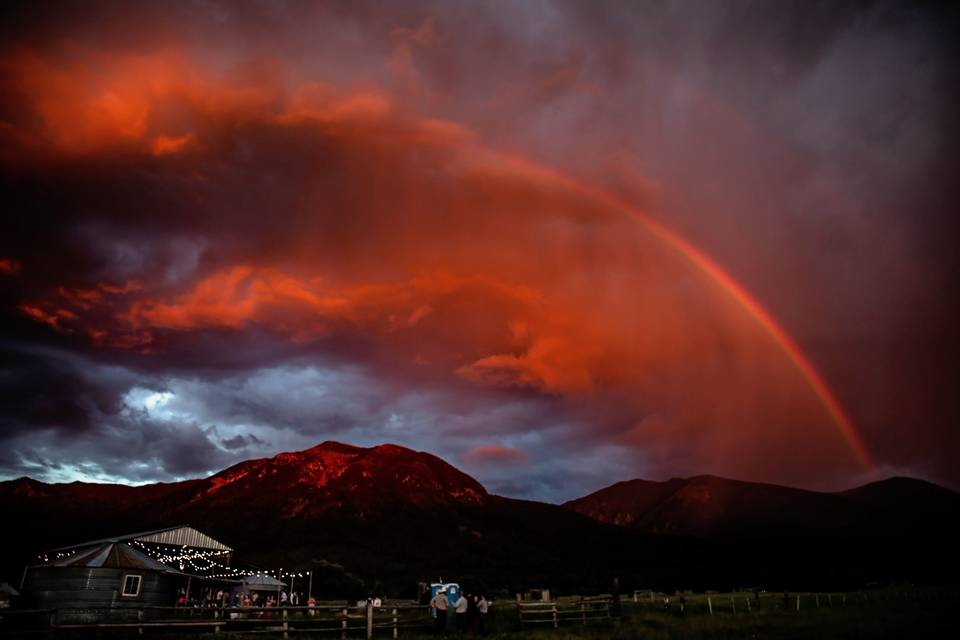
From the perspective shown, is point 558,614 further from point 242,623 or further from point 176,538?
point 176,538

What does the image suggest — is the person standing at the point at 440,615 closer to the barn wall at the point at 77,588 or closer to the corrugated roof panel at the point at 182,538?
the barn wall at the point at 77,588

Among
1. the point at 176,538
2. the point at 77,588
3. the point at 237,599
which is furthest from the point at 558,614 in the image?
the point at 176,538

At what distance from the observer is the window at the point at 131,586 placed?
4084 cm

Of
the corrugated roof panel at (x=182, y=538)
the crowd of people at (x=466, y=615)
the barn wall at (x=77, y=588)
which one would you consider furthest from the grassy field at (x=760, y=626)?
the corrugated roof panel at (x=182, y=538)

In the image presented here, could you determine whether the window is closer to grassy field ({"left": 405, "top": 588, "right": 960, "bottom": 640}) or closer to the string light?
the string light

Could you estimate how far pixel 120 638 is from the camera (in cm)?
2408

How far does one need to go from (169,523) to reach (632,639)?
209 m

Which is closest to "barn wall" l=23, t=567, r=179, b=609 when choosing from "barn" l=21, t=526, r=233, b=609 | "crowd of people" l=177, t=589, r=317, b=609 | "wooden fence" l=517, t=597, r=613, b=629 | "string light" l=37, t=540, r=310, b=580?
"barn" l=21, t=526, r=233, b=609

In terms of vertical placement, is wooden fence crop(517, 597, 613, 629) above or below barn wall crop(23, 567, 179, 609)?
below

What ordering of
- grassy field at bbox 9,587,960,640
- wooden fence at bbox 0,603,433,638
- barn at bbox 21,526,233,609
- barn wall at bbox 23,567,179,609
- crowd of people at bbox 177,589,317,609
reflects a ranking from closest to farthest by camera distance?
wooden fence at bbox 0,603,433,638, grassy field at bbox 9,587,960,640, barn wall at bbox 23,567,179,609, barn at bbox 21,526,233,609, crowd of people at bbox 177,589,317,609

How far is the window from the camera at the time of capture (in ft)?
134

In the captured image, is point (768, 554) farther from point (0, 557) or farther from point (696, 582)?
point (0, 557)

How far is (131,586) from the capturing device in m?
41.3

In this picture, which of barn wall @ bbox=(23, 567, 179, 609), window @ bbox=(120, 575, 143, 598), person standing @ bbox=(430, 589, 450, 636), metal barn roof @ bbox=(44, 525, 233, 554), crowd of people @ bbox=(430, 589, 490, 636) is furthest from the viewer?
metal barn roof @ bbox=(44, 525, 233, 554)
